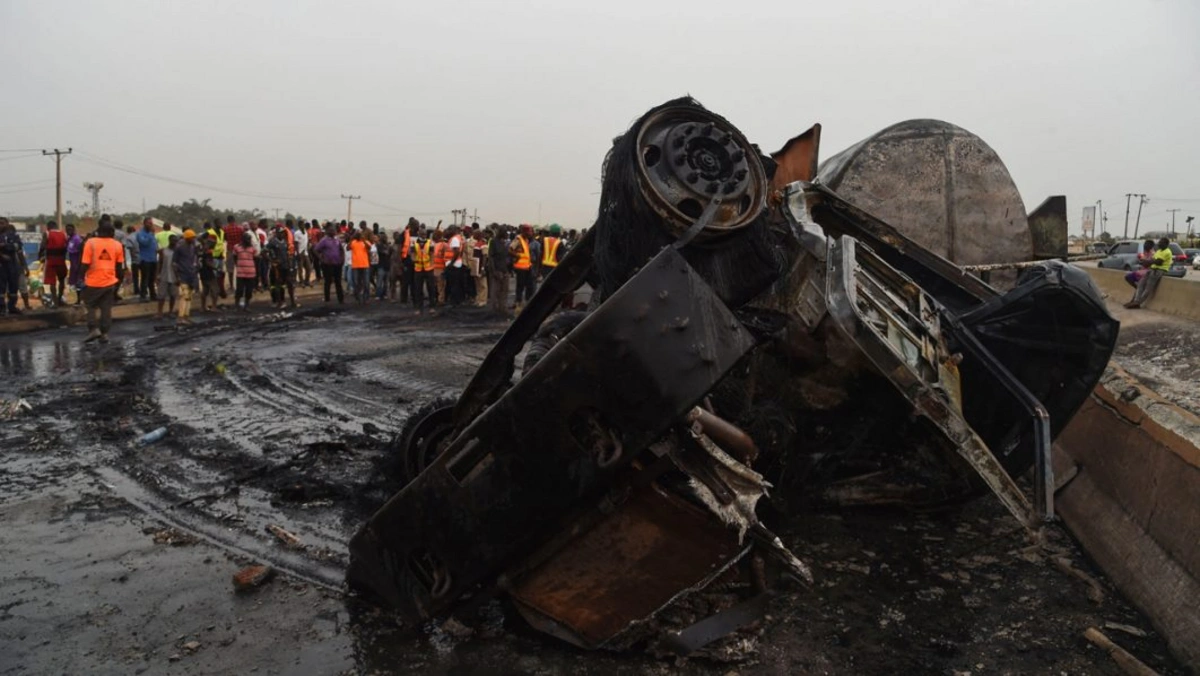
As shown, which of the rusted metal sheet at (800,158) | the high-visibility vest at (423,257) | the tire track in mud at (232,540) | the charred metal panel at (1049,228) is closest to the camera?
the tire track in mud at (232,540)

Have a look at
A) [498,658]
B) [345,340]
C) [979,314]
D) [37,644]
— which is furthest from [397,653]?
[345,340]

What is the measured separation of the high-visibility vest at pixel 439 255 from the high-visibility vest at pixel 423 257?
102 mm

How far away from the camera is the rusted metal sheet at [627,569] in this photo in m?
2.67

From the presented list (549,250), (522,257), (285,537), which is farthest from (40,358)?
(549,250)

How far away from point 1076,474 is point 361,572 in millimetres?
4602

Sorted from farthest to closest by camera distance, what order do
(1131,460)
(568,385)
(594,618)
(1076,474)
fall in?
(1076,474) → (1131,460) → (594,618) → (568,385)

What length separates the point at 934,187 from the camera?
293 inches

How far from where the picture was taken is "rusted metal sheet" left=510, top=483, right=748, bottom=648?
105 inches

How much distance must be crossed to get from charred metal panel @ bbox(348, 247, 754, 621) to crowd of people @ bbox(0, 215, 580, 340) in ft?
39.6

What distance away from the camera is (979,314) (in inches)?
162

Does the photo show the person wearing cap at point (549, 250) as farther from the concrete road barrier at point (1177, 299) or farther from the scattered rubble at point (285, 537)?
the scattered rubble at point (285, 537)

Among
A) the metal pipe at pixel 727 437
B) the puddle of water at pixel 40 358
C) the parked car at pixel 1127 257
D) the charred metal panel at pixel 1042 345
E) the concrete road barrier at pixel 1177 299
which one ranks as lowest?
the puddle of water at pixel 40 358

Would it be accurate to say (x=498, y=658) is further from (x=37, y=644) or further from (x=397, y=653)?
(x=37, y=644)

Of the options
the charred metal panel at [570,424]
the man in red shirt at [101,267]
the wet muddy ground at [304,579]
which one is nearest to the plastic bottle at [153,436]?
the wet muddy ground at [304,579]
